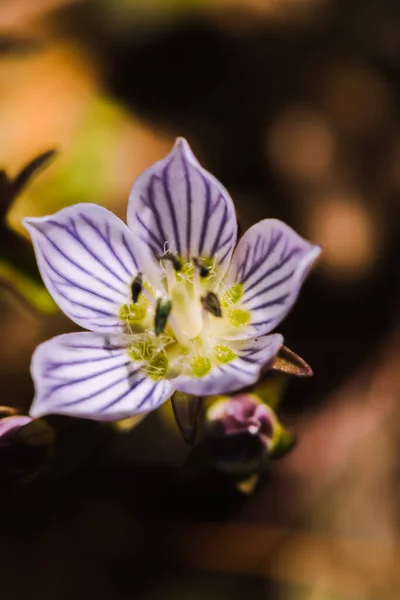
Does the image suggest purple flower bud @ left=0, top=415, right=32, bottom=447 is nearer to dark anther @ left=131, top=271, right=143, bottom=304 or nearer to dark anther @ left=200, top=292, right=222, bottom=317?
A: dark anther @ left=131, top=271, right=143, bottom=304

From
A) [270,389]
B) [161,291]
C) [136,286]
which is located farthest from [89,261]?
[270,389]

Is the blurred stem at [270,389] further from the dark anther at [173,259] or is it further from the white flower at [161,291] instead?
the dark anther at [173,259]

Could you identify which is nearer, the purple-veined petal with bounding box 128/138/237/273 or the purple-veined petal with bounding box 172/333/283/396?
the purple-veined petal with bounding box 172/333/283/396

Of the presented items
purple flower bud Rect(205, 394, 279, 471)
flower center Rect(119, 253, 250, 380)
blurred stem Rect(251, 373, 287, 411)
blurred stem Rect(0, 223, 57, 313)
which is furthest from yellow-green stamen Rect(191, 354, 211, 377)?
blurred stem Rect(0, 223, 57, 313)

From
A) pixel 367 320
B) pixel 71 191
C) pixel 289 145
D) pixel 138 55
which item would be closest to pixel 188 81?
pixel 138 55

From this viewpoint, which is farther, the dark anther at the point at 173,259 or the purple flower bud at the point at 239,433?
the dark anther at the point at 173,259

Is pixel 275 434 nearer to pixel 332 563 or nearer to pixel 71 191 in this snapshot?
pixel 332 563

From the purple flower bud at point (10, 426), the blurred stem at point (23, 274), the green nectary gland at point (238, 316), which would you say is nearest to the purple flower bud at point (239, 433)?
the green nectary gland at point (238, 316)
